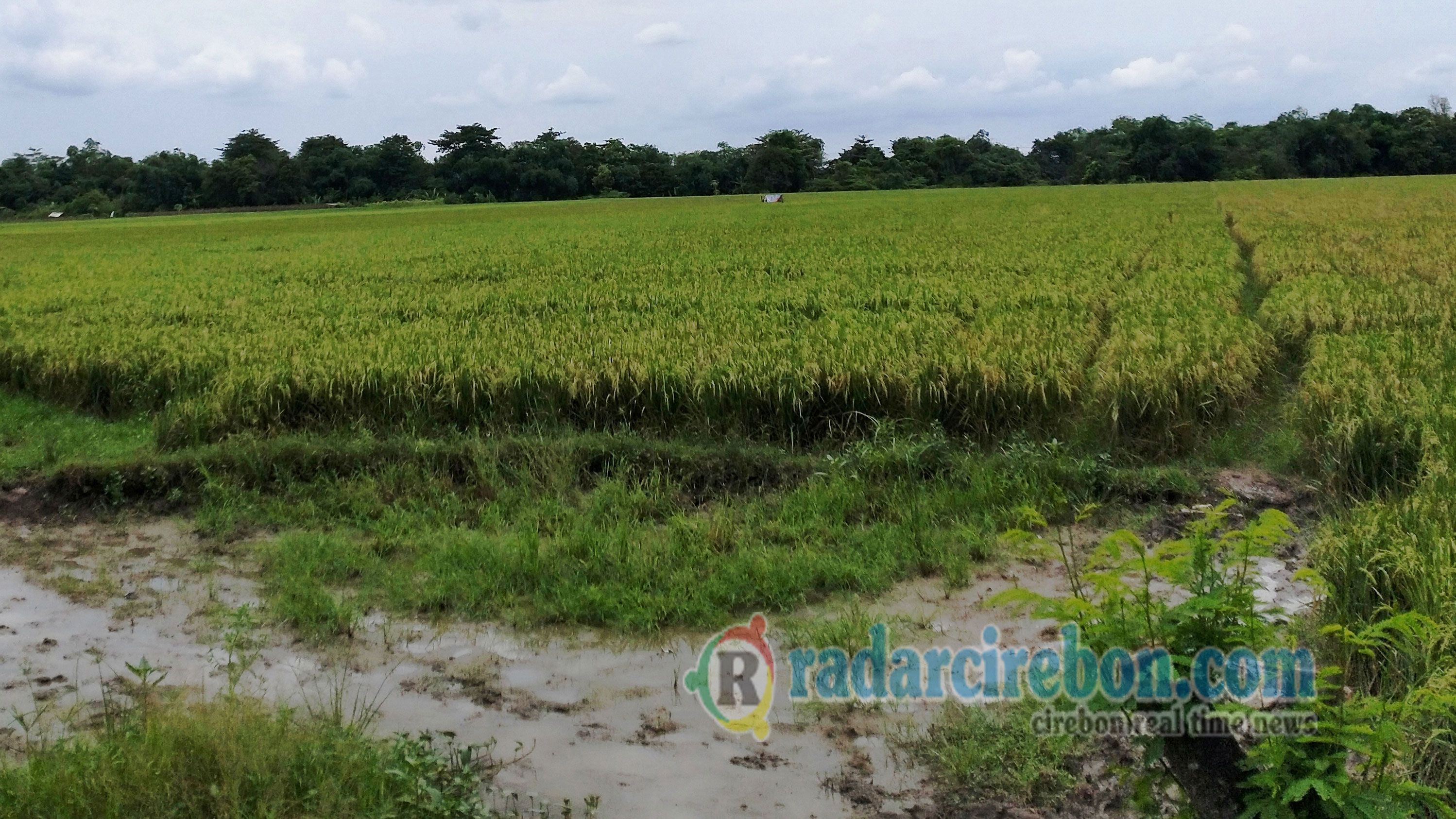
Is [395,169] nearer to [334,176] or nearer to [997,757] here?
[334,176]

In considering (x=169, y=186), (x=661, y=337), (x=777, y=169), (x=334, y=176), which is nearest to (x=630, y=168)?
(x=777, y=169)

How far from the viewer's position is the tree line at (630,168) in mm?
69500

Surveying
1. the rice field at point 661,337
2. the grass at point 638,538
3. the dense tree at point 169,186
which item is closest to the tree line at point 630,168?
the dense tree at point 169,186

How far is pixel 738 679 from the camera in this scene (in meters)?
3.95

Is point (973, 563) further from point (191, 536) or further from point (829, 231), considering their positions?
point (829, 231)

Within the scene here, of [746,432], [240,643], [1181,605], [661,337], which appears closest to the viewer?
[1181,605]

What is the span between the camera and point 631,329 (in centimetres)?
895

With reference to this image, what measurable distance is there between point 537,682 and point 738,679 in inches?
31.0

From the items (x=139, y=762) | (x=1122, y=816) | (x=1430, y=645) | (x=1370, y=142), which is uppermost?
(x=1370, y=142)

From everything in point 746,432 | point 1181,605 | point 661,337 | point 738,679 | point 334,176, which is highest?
point 334,176

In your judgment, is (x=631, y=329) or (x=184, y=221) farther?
Result: (x=184, y=221)

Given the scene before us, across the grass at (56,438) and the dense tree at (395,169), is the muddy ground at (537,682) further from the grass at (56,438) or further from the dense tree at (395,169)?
the dense tree at (395,169)

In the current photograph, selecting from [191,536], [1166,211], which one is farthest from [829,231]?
[191,536]

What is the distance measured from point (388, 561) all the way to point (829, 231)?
19353 millimetres
